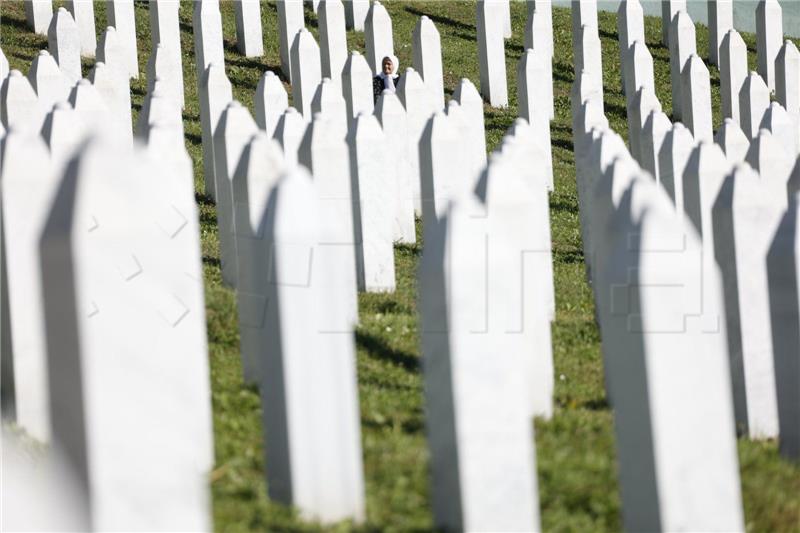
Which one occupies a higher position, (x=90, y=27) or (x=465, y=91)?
(x=90, y=27)

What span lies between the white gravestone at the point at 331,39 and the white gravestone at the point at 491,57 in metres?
1.58

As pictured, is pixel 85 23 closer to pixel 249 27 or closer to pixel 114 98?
pixel 249 27

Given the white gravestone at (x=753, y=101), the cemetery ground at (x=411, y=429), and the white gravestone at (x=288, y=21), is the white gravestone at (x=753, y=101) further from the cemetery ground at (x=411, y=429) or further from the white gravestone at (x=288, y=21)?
the white gravestone at (x=288, y=21)

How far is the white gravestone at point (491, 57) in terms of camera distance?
1706cm

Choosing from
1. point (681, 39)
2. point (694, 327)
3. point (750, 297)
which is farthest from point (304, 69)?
point (694, 327)

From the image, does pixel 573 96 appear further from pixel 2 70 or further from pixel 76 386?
pixel 76 386

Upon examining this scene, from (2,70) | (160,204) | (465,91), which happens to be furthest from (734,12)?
(160,204)

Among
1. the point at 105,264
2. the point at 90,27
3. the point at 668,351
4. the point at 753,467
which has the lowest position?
the point at 753,467

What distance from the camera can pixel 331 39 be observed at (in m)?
16.5

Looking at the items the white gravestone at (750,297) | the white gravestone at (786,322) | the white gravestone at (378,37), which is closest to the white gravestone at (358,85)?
the white gravestone at (378,37)

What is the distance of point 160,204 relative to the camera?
4.17m

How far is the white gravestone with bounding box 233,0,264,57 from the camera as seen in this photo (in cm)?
1762

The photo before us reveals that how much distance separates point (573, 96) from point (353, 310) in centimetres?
714

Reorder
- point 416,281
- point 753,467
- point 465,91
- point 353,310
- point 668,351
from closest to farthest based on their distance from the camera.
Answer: point 668,351 < point 753,467 < point 353,310 < point 416,281 < point 465,91
